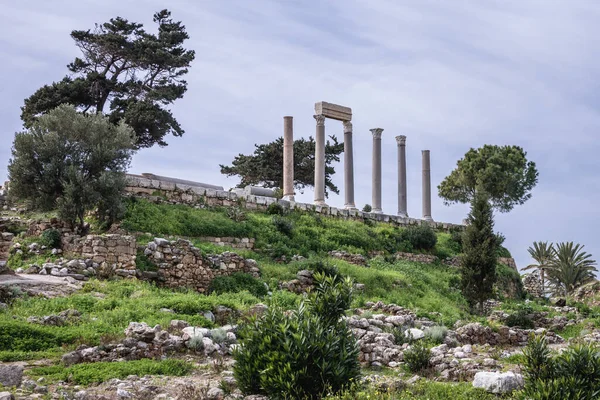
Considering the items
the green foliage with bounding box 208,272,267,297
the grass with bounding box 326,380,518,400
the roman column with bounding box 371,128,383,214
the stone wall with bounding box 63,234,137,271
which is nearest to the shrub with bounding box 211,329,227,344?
the grass with bounding box 326,380,518,400

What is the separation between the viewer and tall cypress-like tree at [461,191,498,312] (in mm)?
28109

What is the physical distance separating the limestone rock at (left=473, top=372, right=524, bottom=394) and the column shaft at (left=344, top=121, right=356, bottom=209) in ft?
86.8

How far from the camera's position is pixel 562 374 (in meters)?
10.9

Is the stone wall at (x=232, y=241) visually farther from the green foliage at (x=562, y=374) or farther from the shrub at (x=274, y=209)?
the green foliage at (x=562, y=374)

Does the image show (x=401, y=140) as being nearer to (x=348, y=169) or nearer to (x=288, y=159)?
(x=348, y=169)

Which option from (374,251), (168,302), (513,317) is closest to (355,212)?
(374,251)

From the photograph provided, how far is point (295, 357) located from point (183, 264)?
41.1ft

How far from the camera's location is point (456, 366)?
45.8 feet

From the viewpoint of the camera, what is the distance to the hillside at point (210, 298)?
42.1 feet

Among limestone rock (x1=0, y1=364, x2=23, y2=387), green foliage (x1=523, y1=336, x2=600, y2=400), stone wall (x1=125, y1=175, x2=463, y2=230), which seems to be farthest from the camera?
stone wall (x1=125, y1=175, x2=463, y2=230)

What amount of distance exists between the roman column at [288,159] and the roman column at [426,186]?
10479mm

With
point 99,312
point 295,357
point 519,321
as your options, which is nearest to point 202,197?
point 519,321

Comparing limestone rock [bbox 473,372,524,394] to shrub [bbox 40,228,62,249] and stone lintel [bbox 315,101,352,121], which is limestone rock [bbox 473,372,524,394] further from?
stone lintel [bbox 315,101,352,121]

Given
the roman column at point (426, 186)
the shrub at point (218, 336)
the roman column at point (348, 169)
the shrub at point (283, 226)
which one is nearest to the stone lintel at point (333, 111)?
the roman column at point (348, 169)
